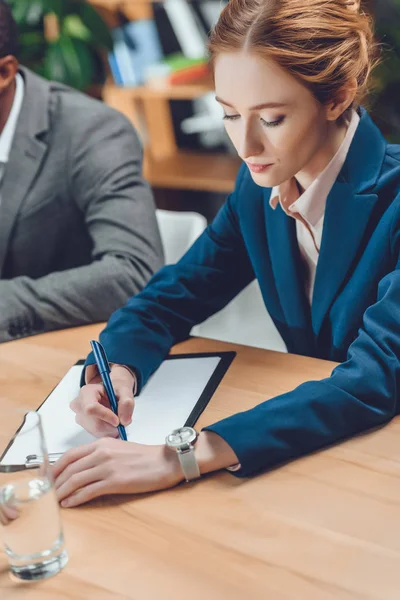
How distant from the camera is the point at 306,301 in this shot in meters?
1.46

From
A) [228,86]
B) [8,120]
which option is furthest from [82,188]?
[228,86]

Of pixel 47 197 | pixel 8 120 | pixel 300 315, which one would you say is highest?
pixel 8 120

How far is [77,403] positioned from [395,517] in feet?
1.70

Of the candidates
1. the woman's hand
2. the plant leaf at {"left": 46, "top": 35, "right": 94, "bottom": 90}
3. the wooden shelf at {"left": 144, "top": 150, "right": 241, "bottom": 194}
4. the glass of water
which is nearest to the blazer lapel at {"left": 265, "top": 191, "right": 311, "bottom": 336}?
the woman's hand

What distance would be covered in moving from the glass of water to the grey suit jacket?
81 centimetres

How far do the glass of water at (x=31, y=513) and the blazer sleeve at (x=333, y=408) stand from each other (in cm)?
27

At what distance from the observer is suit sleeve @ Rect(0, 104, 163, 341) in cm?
158

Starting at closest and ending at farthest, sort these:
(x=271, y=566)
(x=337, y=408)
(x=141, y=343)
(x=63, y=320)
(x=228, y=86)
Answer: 1. (x=271, y=566)
2. (x=337, y=408)
3. (x=228, y=86)
4. (x=141, y=343)
5. (x=63, y=320)

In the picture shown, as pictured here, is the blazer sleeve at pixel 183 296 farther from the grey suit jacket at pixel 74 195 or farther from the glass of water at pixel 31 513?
the glass of water at pixel 31 513

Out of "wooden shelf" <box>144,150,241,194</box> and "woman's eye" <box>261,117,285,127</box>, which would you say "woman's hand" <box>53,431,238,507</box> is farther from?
"wooden shelf" <box>144,150,241,194</box>

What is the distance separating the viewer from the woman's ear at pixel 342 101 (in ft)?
4.04

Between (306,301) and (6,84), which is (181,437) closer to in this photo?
(306,301)

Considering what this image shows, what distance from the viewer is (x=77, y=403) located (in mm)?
1182

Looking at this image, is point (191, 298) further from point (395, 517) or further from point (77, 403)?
point (395, 517)
